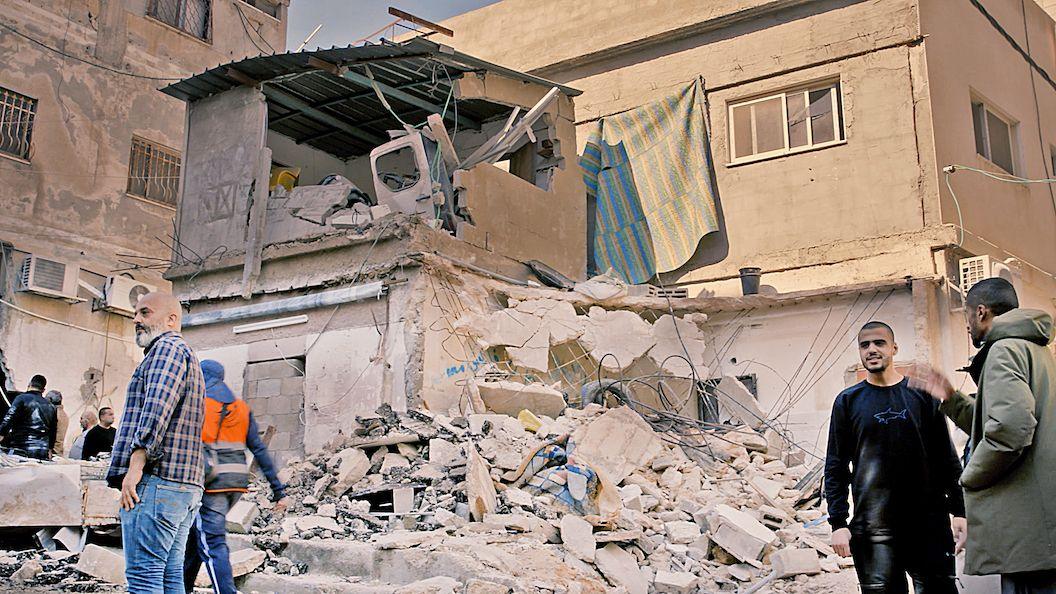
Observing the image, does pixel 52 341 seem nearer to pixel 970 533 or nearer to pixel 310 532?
pixel 310 532

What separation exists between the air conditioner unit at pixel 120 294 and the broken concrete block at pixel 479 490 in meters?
11.1

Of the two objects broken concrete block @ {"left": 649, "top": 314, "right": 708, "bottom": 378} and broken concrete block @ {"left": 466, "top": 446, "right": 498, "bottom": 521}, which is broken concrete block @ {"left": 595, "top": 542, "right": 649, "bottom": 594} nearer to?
broken concrete block @ {"left": 466, "top": 446, "right": 498, "bottom": 521}

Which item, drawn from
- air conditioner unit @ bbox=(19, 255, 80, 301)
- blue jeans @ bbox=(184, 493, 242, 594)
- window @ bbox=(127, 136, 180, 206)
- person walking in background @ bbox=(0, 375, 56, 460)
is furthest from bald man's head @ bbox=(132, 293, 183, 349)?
window @ bbox=(127, 136, 180, 206)

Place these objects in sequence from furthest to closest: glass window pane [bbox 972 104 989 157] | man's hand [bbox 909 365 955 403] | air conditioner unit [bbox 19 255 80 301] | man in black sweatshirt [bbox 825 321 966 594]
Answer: air conditioner unit [bbox 19 255 80 301]
glass window pane [bbox 972 104 989 157]
man in black sweatshirt [bbox 825 321 966 594]
man's hand [bbox 909 365 955 403]

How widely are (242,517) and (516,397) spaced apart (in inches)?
137

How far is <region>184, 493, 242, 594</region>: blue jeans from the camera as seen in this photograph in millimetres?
5340

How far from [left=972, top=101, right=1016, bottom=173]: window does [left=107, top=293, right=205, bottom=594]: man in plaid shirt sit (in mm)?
13609

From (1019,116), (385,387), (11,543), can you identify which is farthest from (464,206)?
(1019,116)

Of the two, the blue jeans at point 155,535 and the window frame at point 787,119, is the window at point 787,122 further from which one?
the blue jeans at point 155,535

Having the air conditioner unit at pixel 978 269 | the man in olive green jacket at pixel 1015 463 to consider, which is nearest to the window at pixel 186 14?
the air conditioner unit at pixel 978 269

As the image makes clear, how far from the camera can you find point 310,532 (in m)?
7.93

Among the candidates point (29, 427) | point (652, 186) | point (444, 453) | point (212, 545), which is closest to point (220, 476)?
point (212, 545)

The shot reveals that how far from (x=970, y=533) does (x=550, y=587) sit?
3.57 meters

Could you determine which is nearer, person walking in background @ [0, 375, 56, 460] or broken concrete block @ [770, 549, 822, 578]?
broken concrete block @ [770, 549, 822, 578]
